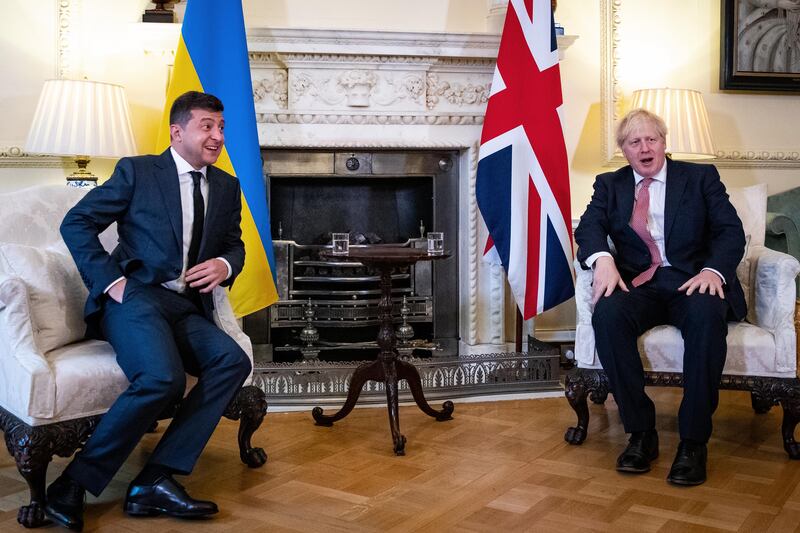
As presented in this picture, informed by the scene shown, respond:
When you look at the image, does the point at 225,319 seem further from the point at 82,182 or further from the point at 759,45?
the point at 759,45

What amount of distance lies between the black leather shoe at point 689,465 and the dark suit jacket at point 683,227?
525 mm

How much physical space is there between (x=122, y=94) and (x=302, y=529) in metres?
2.23

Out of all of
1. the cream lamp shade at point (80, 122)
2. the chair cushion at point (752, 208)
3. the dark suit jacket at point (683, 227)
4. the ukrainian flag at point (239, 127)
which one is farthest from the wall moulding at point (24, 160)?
the chair cushion at point (752, 208)

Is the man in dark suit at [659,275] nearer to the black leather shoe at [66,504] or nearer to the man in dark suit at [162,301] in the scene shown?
the man in dark suit at [162,301]

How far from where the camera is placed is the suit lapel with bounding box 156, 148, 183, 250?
2.47 metres

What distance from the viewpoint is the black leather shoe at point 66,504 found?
2122 millimetres

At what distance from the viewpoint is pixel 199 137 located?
2490 mm

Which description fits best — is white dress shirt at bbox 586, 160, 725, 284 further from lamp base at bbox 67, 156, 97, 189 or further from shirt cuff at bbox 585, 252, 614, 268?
lamp base at bbox 67, 156, 97, 189

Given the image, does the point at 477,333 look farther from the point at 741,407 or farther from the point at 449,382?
A: the point at 741,407

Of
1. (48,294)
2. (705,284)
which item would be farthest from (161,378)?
(705,284)

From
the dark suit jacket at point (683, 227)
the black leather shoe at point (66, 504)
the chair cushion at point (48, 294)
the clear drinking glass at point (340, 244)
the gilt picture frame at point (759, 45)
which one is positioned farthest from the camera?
the gilt picture frame at point (759, 45)

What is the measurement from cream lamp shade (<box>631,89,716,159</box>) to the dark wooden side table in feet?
4.88

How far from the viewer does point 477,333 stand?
420 cm

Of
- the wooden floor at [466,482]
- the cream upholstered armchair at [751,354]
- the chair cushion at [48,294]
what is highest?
the chair cushion at [48,294]
